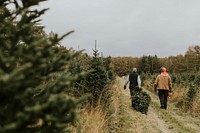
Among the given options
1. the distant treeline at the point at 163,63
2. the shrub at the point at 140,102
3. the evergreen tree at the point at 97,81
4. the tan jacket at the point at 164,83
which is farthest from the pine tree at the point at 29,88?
the distant treeline at the point at 163,63

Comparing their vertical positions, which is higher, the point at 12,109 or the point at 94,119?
the point at 12,109

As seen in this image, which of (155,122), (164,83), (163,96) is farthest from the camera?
(163,96)

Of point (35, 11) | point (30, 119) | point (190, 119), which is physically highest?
point (35, 11)

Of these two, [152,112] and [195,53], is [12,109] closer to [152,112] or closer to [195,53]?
[152,112]

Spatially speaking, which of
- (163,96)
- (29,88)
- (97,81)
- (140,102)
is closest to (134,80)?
(140,102)

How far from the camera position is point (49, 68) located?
3.32 meters

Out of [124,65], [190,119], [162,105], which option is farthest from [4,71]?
[124,65]

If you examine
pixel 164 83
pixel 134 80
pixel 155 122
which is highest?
pixel 134 80

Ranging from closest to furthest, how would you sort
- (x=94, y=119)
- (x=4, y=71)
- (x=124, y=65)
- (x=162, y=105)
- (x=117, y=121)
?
(x=4, y=71), (x=94, y=119), (x=117, y=121), (x=162, y=105), (x=124, y=65)

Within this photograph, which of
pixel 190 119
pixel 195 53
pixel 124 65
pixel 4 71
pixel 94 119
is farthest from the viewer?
pixel 124 65

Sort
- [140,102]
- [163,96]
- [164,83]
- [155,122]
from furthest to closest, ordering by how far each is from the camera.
Result: [163,96]
[164,83]
[140,102]
[155,122]

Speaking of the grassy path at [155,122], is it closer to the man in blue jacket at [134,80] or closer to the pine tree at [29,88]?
the man in blue jacket at [134,80]

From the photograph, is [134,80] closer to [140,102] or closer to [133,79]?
[133,79]

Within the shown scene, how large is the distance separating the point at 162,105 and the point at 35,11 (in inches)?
713
